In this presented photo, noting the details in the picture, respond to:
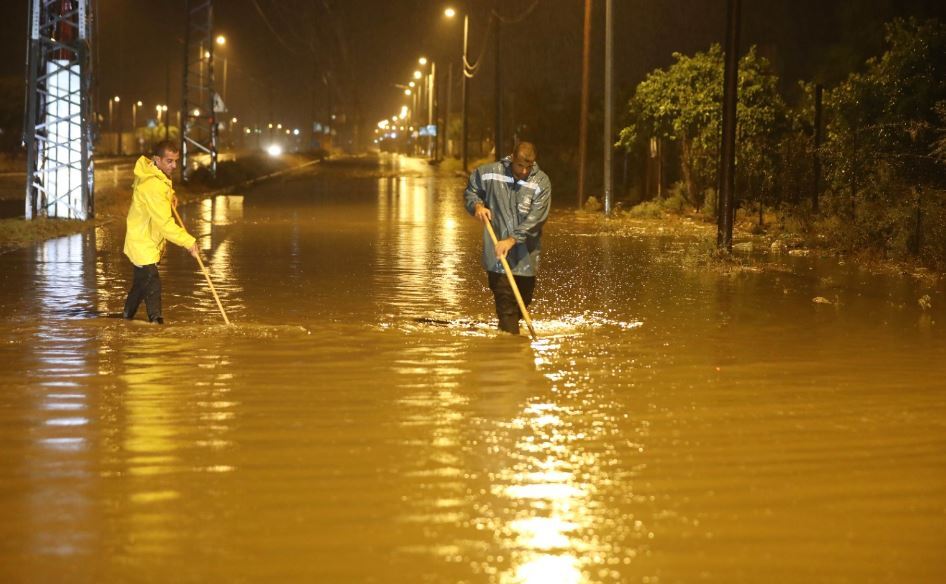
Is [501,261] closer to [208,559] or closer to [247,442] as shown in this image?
[247,442]

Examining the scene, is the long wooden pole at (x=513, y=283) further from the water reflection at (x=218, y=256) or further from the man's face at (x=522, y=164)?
the water reflection at (x=218, y=256)

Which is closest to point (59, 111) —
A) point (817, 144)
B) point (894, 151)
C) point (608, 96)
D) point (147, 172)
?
point (608, 96)

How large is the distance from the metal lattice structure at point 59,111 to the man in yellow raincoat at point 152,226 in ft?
43.0

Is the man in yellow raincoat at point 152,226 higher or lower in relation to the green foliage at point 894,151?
lower

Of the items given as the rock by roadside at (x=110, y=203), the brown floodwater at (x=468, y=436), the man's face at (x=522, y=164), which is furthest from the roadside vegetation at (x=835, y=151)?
the rock by roadside at (x=110, y=203)

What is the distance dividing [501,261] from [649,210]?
19093mm

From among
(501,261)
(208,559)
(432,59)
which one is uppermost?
(432,59)

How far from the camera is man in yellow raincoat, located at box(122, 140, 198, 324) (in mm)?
11594

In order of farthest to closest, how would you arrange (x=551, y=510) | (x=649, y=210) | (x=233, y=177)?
(x=233, y=177), (x=649, y=210), (x=551, y=510)

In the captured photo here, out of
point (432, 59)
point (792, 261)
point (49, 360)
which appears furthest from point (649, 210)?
point (432, 59)

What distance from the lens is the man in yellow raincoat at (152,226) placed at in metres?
11.6

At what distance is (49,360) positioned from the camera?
10.1 meters

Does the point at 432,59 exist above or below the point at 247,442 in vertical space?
above

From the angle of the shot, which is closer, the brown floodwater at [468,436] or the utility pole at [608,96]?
the brown floodwater at [468,436]
